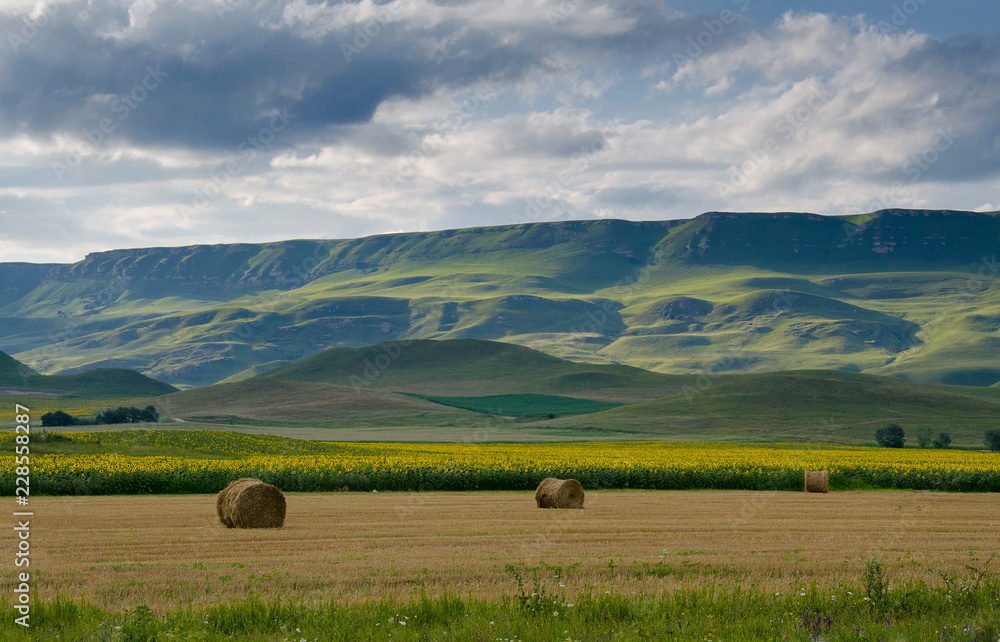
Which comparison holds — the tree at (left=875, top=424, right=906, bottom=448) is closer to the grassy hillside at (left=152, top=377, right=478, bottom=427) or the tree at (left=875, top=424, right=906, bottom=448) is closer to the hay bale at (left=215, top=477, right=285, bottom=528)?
the grassy hillside at (left=152, top=377, right=478, bottom=427)

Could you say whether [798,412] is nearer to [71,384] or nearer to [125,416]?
[125,416]

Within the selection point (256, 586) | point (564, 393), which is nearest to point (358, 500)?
point (256, 586)

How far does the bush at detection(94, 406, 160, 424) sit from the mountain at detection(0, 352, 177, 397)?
89551 mm

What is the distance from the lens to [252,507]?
69.9ft

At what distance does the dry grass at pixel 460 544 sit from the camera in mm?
13344

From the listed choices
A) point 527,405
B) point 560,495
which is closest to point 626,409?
point 527,405

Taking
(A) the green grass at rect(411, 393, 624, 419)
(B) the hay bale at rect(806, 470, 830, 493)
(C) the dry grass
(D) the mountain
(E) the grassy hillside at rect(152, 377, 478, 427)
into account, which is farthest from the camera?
(D) the mountain

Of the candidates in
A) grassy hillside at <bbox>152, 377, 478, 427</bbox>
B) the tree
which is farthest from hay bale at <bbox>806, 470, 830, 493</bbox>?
grassy hillside at <bbox>152, 377, 478, 427</bbox>

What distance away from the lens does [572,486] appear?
26.9m

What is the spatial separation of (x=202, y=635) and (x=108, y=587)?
13.3 ft

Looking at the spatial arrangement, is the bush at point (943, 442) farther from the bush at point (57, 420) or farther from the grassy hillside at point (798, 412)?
the bush at point (57, 420)

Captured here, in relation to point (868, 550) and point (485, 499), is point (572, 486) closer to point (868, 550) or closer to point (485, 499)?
point (485, 499)

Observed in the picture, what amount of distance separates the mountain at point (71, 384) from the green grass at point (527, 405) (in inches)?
2858

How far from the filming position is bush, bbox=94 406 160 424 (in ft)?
289
